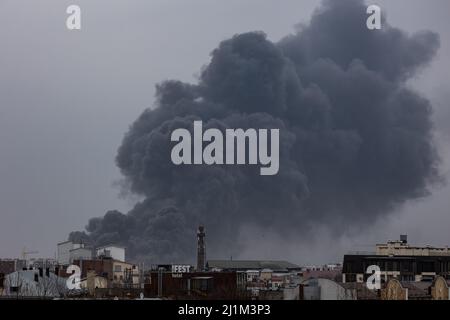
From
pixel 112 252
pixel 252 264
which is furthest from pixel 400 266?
pixel 252 264

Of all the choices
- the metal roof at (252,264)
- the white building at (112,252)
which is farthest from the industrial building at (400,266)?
the white building at (112,252)

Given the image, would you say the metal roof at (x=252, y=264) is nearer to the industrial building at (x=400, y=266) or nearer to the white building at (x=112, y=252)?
the white building at (x=112, y=252)

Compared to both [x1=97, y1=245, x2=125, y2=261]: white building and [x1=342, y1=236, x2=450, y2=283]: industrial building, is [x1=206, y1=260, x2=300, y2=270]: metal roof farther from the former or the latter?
[x1=342, y1=236, x2=450, y2=283]: industrial building

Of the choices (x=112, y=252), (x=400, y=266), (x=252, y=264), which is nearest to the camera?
(x=400, y=266)

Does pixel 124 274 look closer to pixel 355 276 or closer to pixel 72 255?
pixel 72 255

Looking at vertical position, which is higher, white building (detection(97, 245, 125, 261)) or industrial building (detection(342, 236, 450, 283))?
white building (detection(97, 245, 125, 261))

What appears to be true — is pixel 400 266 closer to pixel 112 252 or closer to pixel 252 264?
pixel 112 252

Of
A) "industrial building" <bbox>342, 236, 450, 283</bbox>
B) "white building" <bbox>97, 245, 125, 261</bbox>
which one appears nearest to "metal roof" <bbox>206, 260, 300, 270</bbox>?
"white building" <bbox>97, 245, 125, 261</bbox>

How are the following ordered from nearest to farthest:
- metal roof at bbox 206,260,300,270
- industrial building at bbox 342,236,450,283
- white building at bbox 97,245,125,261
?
industrial building at bbox 342,236,450,283, white building at bbox 97,245,125,261, metal roof at bbox 206,260,300,270

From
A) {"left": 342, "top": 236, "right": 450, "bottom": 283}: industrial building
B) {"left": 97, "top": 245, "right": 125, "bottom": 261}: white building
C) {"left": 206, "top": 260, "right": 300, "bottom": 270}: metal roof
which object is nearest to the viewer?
{"left": 342, "top": 236, "right": 450, "bottom": 283}: industrial building

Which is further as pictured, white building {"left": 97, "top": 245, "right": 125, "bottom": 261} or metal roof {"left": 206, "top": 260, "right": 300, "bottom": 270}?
metal roof {"left": 206, "top": 260, "right": 300, "bottom": 270}

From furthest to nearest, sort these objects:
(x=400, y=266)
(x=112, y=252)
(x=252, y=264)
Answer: (x=252, y=264)
(x=112, y=252)
(x=400, y=266)
